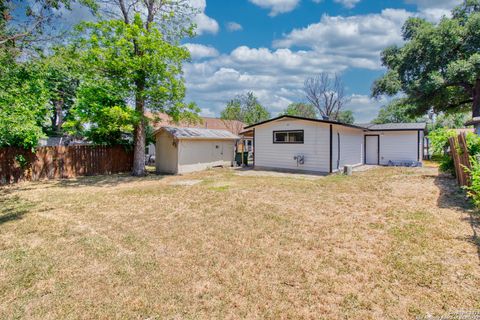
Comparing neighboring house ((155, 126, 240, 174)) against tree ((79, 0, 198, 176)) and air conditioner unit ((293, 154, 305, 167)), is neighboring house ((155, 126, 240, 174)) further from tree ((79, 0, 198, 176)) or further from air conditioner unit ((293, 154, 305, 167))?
air conditioner unit ((293, 154, 305, 167))

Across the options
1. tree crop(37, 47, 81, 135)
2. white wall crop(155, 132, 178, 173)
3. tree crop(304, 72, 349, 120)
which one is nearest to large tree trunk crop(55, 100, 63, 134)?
tree crop(37, 47, 81, 135)

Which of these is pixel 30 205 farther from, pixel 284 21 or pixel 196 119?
pixel 284 21

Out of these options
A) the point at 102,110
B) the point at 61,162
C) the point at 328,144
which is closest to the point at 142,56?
the point at 102,110

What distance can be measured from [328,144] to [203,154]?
6.81 m

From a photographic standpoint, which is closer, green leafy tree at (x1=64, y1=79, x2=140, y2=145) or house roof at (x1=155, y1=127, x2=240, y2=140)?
green leafy tree at (x1=64, y1=79, x2=140, y2=145)

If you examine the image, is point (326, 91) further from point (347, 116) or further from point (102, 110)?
point (102, 110)

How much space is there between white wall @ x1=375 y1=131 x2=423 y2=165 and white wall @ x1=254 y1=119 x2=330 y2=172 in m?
7.02

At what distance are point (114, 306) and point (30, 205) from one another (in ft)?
20.2

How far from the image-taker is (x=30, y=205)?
7082mm

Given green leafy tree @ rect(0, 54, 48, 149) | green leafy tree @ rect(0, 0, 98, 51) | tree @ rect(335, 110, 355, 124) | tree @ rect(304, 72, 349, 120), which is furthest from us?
tree @ rect(335, 110, 355, 124)

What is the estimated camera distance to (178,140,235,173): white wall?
13820 millimetres

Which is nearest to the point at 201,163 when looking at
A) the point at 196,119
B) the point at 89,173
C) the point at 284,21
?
the point at 196,119

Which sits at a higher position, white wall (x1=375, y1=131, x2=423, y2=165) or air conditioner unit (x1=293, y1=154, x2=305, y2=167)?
white wall (x1=375, y1=131, x2=423, y2=165)

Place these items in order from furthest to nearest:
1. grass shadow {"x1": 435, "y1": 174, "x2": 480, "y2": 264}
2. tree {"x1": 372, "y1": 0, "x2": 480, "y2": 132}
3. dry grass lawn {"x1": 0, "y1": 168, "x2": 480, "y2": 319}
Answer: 1. tree {"x1": 372, "y1": 0, "x2": 480, "y2": 132}
2. grass shadow {"x1": 435, "y1": 174, "x2": 480, "y2": 264}
3. dry grass lawn {"x1": 0, "y1": 168, "x2": 480, "y2": 319}
